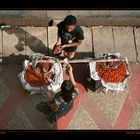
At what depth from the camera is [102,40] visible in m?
7.85

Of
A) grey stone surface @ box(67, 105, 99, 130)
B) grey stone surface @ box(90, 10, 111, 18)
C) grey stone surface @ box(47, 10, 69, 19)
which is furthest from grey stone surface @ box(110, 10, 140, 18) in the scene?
grey stone surface @ box(67, 105, 99, 130)

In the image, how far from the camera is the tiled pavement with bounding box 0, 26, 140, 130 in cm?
702

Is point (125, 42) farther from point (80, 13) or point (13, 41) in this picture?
point (13, 41)

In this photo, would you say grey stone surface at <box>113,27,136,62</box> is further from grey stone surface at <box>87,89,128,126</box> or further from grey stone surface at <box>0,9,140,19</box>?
grey stone surface at <box>87,89,128,126</box>

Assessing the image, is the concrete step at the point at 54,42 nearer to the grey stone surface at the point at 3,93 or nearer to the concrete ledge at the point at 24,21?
the concrete ledge at the point at 24,21

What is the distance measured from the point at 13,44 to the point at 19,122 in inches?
75.3

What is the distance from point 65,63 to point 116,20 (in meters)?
1.93

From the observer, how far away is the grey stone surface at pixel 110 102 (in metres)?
7.20

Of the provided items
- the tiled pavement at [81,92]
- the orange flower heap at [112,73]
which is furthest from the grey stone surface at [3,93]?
the orange flower heap at [112,73]

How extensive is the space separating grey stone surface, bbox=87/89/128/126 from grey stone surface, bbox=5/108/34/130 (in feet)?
5.00

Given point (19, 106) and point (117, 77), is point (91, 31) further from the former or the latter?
point (19, 106)

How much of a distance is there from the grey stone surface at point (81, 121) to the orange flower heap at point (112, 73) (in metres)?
1.04

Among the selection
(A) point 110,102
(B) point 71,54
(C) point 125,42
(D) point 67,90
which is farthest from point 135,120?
(D) point 67,90

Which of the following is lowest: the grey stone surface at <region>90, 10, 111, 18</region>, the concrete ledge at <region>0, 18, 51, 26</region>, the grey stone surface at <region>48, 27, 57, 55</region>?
the grey stone surface at <region>48, 27, 57, 55</region>
